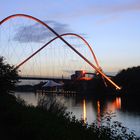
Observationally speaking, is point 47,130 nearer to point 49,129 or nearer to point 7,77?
point 49,129

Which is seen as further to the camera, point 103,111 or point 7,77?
point 103,111

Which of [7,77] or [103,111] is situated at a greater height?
[7,77]

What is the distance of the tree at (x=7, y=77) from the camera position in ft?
89.2

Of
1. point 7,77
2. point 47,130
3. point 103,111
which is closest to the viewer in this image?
point 47,130

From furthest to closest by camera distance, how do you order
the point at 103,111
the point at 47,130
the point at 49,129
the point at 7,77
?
the point at 103,111, the point at 7,77, the point at 49,129, the point at 47,130

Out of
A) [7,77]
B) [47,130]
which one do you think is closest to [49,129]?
[47,130]

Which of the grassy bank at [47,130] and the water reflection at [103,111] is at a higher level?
the grassy bank at [47,130]

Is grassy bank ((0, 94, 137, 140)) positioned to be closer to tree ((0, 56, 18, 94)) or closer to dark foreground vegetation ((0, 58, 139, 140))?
dark foreground vegetation ((0, 58, 139, 140))

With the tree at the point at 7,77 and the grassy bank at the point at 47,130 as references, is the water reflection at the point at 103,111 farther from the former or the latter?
the grassy bank at the point at 47,130

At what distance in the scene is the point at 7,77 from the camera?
2778 centimetres

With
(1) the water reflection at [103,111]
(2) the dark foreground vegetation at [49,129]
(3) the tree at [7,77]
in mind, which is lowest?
(1) the water reflection at [103,111]

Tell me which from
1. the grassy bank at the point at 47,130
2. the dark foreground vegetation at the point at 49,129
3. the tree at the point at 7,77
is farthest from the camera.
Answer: the tree at the point at 7,77

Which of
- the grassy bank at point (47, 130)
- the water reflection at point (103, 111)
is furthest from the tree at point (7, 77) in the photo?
the grassy bank at point (47, 130)

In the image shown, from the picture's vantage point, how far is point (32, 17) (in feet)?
203
